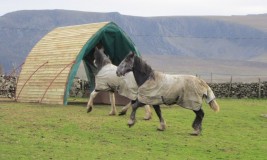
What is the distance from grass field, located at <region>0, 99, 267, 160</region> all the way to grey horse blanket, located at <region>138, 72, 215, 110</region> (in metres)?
0.92

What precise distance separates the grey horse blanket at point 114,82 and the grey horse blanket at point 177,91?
3.58 meters

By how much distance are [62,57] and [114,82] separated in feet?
17.2

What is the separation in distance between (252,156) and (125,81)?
26.1 ft

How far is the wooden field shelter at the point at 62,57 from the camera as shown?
76.2 ft

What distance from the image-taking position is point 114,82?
19.8m

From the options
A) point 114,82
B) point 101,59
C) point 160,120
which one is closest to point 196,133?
point 160,120

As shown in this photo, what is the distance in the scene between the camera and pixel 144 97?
15.1 meters

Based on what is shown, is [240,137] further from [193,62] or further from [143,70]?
[193,62]

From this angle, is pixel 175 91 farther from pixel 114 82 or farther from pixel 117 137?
pixel 114 82

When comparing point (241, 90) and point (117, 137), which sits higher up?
point (117, 137)

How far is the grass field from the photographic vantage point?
11531mm

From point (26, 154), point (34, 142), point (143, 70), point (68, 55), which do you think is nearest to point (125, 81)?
point (143, 70)

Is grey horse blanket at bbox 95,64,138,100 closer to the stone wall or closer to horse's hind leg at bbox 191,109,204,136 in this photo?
horse's hind leg at bbox 191,109,204,136

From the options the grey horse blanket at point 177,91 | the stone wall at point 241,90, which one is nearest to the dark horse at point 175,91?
the grey horse blanket at point 177,91
